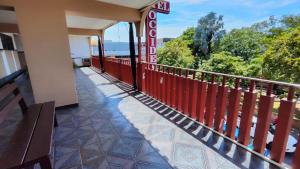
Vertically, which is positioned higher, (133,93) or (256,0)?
(256,0)

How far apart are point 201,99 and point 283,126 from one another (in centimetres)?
104

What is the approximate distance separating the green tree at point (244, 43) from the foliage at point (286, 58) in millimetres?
8923

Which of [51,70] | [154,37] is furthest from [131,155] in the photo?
[154,37]

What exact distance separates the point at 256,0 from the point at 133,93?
1220 inches

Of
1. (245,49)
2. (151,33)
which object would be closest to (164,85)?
(151,33)

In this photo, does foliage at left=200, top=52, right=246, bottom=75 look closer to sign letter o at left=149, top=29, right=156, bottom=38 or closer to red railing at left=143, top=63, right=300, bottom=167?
sign letter o at left=149, top=29, right=156, bottom=38

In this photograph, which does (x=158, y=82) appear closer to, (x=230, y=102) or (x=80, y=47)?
(x=230, y=102)

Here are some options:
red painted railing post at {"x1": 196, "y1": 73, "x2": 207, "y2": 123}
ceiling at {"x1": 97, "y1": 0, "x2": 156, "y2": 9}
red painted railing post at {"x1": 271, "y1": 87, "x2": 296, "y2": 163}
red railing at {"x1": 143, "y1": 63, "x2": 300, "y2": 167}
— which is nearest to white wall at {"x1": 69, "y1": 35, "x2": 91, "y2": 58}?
ceiling at {"x1": 97, "y1": 0, "x2": 156, "y2": 9}

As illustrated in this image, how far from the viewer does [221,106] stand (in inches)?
84.0

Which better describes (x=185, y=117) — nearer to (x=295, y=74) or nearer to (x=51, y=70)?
(x=51, y=70)

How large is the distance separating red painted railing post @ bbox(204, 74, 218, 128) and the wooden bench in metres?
2.00

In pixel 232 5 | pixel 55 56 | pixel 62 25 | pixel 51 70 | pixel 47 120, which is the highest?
pixel 232 5

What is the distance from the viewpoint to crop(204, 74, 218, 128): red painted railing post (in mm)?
2193

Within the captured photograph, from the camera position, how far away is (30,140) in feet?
4.42
